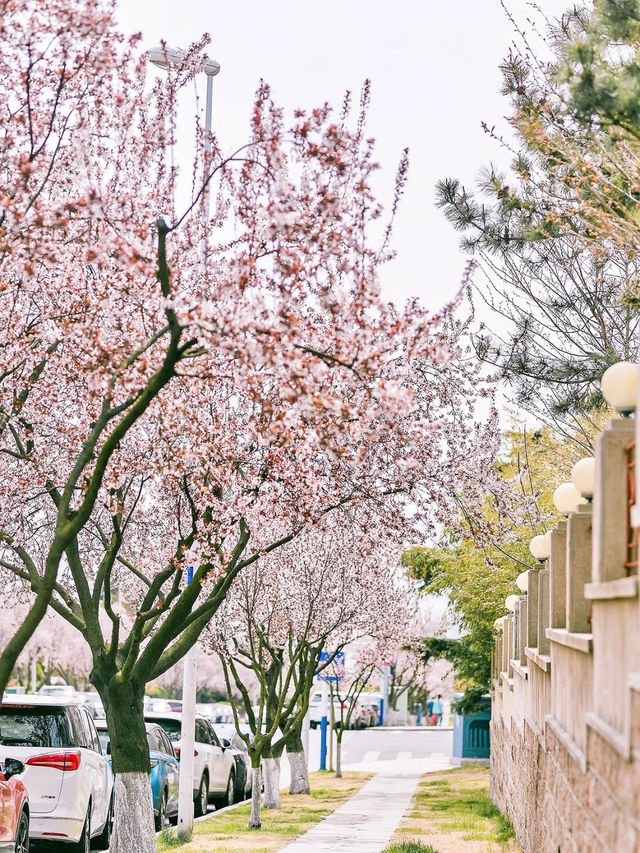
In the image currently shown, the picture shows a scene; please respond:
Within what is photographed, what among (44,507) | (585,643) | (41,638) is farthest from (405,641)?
(41,638)

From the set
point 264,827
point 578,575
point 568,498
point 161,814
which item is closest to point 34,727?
point 161,814

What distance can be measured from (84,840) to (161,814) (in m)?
4.54

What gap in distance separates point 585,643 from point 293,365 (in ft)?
7.33

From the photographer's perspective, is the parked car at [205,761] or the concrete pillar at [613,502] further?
the parked car at [205,761]

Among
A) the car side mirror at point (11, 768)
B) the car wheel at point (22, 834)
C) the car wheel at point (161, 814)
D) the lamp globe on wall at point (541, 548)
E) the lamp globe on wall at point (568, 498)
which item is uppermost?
the lamp globe on wall at point (568, 498)

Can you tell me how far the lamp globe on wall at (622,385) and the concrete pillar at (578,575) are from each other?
0.94 metres

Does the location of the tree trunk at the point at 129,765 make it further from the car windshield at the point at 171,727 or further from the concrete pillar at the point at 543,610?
the car windshield at the point at 171,727

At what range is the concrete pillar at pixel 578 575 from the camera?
7422 millimetres

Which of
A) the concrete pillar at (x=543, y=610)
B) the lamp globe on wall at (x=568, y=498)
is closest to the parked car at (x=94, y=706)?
the concrete pillar at (x=543, y=610)

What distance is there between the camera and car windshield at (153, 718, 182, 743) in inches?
826

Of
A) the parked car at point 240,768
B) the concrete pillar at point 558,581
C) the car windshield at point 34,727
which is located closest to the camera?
the concrete pillar at point 558,581

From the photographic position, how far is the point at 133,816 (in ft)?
40.6

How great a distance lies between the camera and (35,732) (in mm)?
12945

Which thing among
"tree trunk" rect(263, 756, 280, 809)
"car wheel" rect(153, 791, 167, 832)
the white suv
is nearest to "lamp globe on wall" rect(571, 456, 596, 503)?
the white suv
